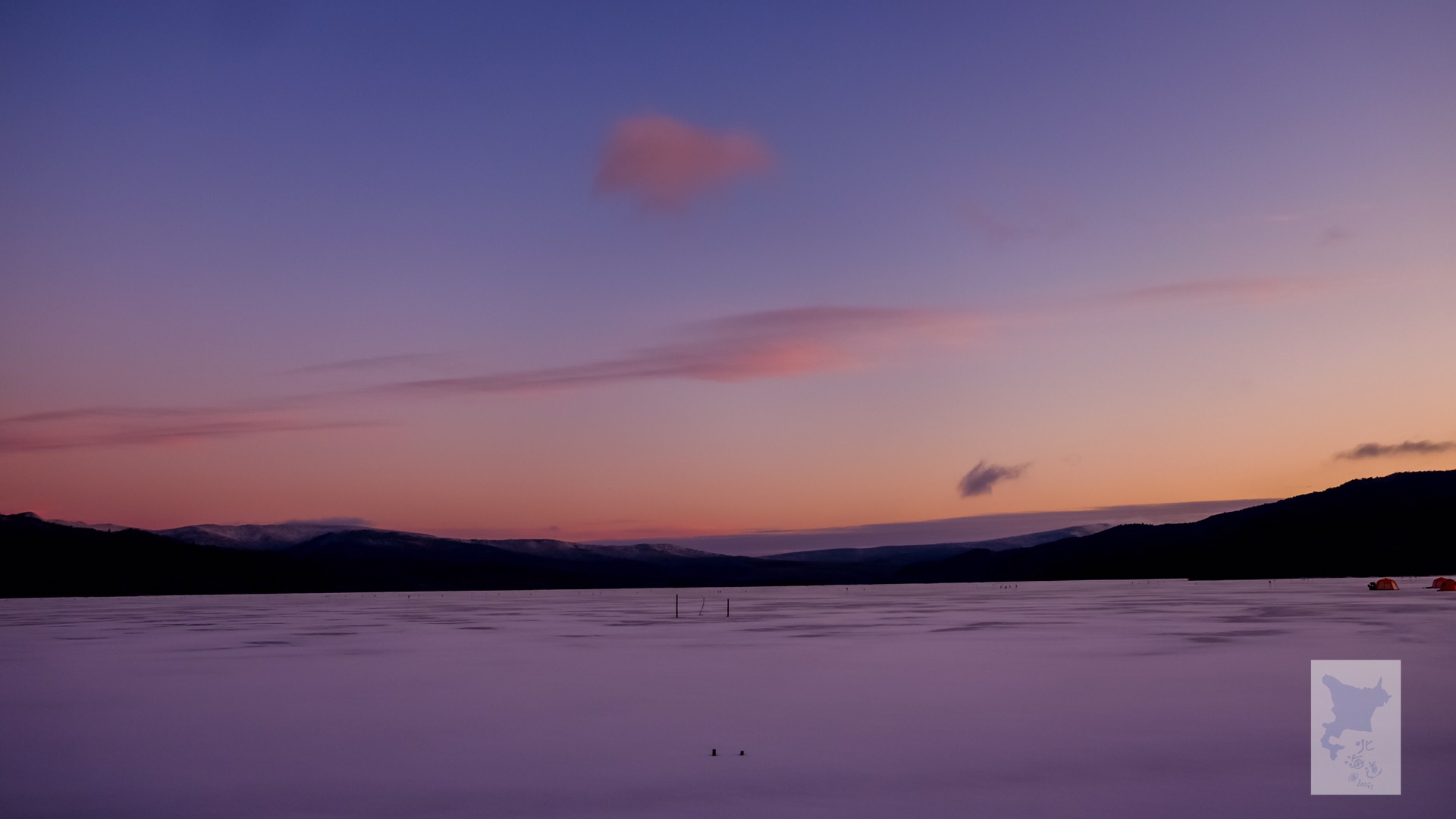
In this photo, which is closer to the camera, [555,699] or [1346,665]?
[555,699]

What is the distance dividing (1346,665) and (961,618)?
2954 centimetres

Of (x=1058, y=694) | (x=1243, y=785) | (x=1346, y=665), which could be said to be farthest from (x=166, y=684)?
(x=1346, y=665)

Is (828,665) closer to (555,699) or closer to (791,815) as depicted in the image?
(555,699)

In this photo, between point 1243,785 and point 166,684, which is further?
point 166,684

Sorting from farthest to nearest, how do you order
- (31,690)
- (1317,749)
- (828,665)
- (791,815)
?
(828,665) → (31,690) → (1317,749) → (791,815)

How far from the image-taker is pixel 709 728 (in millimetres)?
17891

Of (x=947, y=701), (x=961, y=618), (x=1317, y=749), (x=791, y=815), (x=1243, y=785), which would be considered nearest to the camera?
(x=791, y=815)

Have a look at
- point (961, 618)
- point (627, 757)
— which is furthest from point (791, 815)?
point (961, 618)

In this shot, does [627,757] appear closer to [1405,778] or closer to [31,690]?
[1405,778]

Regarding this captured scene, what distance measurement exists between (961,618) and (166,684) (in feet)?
119

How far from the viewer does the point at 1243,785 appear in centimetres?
1302

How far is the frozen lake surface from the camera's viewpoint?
1270cm

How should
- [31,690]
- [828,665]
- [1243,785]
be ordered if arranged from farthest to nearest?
1. [828,665]
2. [31,690]
3. [1243,785]

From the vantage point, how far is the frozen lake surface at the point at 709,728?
12.7m
